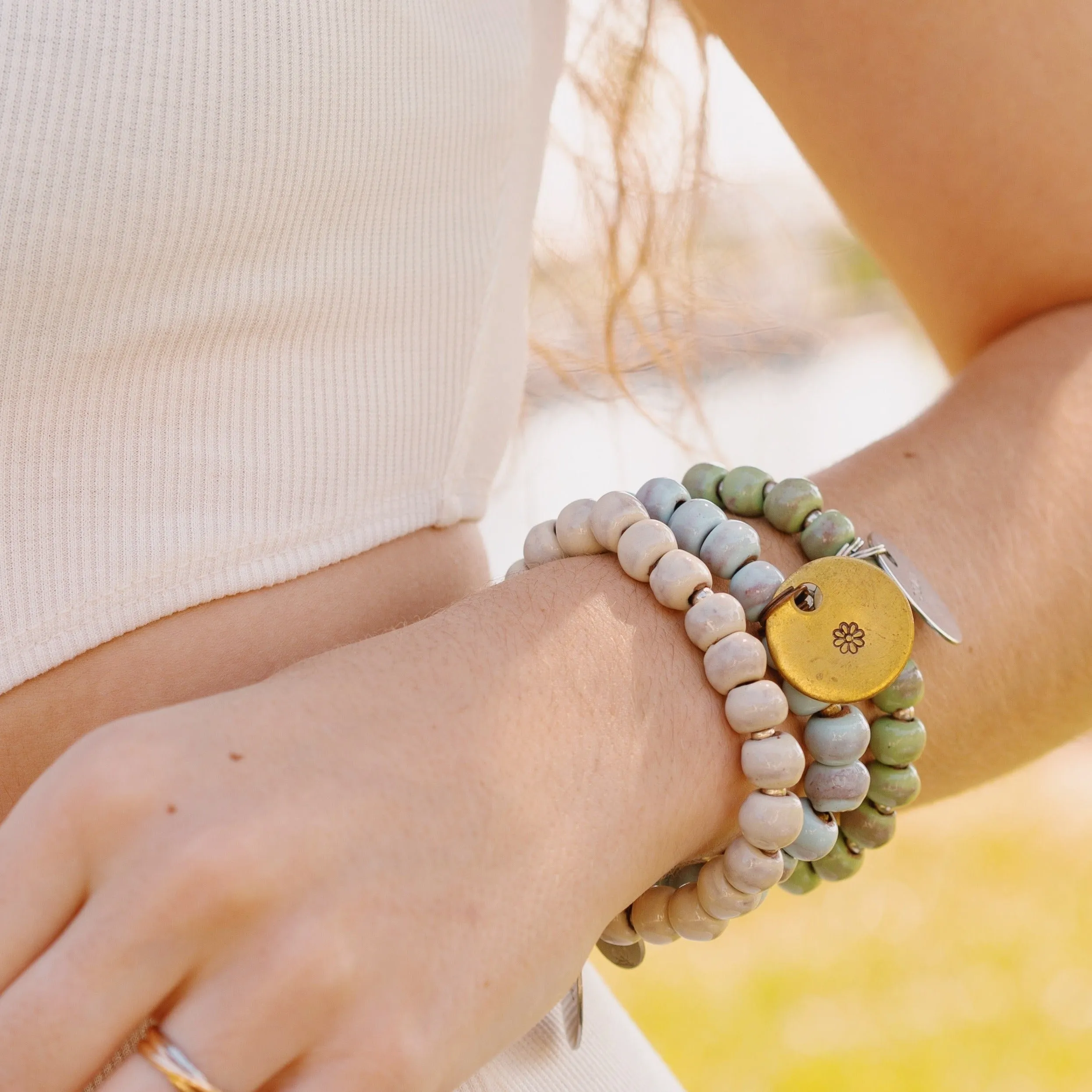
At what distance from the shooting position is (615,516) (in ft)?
1.98

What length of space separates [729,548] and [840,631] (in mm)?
82

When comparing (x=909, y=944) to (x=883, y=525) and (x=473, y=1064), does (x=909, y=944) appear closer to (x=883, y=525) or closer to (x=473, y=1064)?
(x=883, y=525)

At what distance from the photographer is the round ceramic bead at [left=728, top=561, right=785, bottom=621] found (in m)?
0.61

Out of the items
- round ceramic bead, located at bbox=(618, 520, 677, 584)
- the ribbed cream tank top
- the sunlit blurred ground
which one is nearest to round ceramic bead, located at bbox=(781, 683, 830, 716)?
round ceramic bead, located at bbox=(618, 520, 677, 584)

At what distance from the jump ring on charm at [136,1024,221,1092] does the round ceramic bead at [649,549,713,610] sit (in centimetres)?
33

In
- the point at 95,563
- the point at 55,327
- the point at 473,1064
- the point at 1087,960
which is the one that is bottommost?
the point at 1087,960

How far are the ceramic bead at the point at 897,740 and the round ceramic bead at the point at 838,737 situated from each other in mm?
35

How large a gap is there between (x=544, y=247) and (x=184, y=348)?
873 millimetres

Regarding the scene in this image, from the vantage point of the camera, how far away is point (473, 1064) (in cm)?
50

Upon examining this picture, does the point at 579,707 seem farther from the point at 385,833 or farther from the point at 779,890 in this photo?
the point at 779,890

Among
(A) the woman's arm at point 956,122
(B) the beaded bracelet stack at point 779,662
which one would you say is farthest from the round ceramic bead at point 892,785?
(A) the woman's arm at point 956,122

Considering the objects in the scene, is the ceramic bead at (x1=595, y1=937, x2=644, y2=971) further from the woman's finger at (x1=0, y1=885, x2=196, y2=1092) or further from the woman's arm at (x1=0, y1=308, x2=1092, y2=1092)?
the woman's finger at (x1=0, y1=885, x2=196, y2=1092)

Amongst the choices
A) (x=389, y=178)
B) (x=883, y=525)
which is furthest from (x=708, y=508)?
(x=389, y=178)

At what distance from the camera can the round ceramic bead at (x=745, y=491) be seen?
68 centimetres
